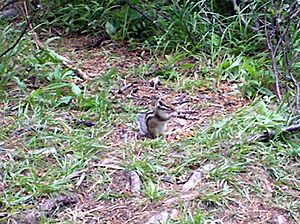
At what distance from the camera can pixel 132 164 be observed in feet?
10.9

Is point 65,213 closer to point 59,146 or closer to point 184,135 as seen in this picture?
point 59,146

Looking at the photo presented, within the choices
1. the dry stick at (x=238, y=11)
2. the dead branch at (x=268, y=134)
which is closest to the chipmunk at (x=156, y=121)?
the dead branch at (x=268, y=134)

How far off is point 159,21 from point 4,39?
1223mm

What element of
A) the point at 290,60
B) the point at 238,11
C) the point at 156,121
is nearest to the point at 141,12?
the point at 238,11

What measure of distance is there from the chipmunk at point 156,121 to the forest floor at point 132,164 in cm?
6

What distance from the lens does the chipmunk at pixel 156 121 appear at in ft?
11.8

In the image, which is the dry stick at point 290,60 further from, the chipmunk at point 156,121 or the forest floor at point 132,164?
the chipmunk at point 156,121

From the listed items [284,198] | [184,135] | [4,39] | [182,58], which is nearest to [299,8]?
[182,58]

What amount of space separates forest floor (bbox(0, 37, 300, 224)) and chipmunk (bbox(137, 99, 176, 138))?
0.20ft

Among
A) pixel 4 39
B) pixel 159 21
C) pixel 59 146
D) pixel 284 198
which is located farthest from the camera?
pixel 159 21

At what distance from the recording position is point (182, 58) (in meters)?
4.89

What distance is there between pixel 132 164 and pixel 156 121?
1.18 feet

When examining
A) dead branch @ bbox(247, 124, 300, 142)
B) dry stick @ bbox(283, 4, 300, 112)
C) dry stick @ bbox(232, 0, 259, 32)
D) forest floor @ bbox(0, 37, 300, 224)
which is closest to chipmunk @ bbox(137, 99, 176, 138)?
forest floor @ bbox(0, 37, 300, 224)

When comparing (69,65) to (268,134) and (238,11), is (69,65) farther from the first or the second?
(268,134)
